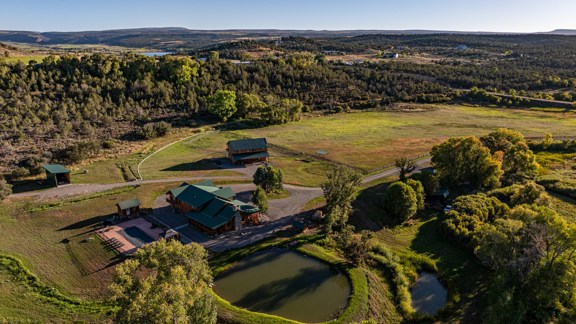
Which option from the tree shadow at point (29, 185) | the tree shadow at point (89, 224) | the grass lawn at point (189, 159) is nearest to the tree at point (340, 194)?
the grass lawn at point (189, 159)

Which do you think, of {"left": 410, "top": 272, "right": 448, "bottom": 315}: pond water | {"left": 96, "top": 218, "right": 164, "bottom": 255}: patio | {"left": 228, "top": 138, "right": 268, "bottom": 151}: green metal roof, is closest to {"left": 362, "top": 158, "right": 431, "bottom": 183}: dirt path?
{"left": 228, "top": 138, "right": 268, "bottom": 151}: green metal roof

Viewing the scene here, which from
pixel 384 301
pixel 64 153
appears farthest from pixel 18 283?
pixel 64 153

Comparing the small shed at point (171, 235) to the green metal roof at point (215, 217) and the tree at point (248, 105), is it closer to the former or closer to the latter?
the green metal roof at point (215, 217)

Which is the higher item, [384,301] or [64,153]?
[64,153]

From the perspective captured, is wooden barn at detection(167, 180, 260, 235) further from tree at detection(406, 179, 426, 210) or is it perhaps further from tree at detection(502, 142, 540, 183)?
tree at detection(502, 142, 540, 183)

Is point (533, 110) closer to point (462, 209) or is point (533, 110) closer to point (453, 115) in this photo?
point (453, 115)
